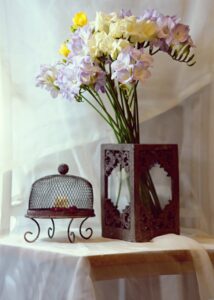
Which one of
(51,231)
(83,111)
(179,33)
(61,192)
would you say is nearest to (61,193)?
(61,192)

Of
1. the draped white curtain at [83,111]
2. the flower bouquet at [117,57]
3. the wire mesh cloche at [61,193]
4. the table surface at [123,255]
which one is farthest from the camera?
the draped white curtain at [83,111]

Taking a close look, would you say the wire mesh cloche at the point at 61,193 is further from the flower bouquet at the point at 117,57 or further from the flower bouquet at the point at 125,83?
the flower bouquet at the point at 117,57

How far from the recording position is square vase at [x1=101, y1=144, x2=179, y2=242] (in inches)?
49.0

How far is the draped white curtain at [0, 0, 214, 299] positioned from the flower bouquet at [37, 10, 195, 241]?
0.32ft

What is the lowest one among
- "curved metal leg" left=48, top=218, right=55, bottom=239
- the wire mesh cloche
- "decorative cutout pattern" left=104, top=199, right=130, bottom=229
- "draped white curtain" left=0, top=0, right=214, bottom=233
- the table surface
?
the table surface

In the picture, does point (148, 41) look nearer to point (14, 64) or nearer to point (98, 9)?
point (98, 9)

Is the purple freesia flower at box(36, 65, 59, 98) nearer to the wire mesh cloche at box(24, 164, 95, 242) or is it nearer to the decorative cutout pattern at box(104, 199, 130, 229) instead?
the wire mesh cloche at box(24, 164, 95, 242)

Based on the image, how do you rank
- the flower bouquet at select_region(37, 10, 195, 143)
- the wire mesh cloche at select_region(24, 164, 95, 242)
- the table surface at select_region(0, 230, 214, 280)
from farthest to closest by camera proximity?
the wire mesh cloche at select_region(24, 164, 95, 242), the flower bouquet at select_region(37, 10, 195, 143), the table surface at select_region(0, 230, 214, 280)

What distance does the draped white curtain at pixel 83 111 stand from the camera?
1.40 meters

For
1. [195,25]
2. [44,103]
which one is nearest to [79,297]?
[44,103]

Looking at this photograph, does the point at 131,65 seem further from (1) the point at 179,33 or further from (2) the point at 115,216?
(2) the point at 115,216

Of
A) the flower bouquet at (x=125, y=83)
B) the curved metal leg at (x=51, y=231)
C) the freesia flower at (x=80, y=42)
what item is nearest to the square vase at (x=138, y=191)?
the flower bouquet at (x=125, y=83)

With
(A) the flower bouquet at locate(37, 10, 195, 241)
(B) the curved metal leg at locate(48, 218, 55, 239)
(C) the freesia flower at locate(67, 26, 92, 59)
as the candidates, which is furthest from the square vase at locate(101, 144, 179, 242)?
(C) the freesia flower at locate(67, 26, 92, 59)

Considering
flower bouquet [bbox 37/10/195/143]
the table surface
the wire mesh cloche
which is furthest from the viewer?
the wire mesh cloche
